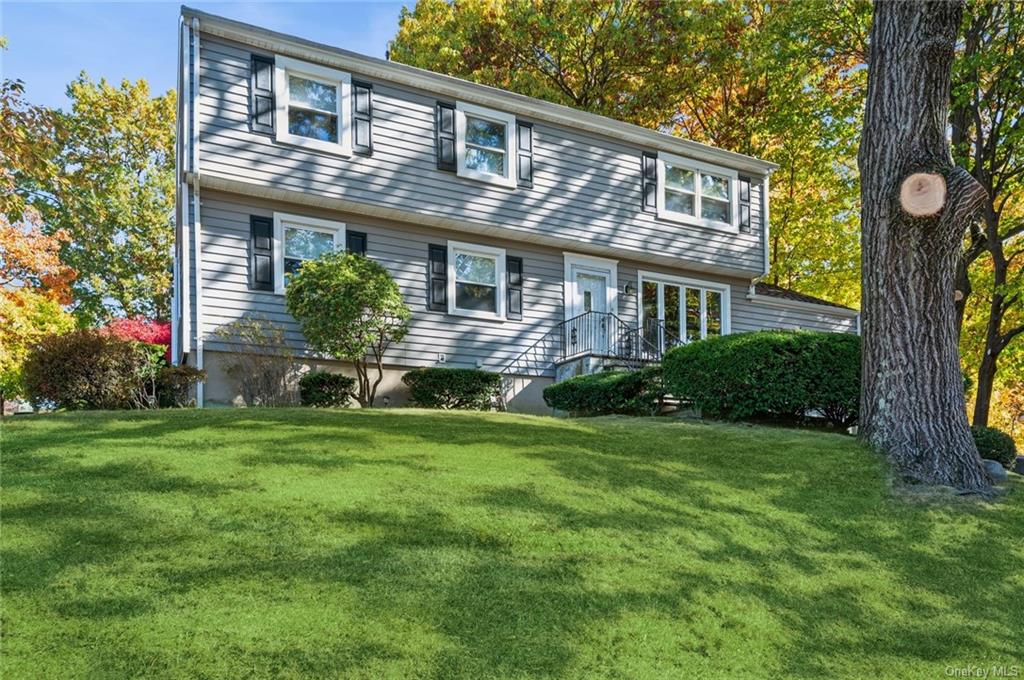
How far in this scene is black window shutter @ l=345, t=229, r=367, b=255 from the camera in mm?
13898

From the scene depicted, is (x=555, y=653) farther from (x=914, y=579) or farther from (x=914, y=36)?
(x=914, y=36)

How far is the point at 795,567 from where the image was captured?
5262 mm

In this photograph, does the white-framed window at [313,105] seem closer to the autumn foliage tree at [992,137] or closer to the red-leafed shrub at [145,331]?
the red-leafed shrub at [145,331]

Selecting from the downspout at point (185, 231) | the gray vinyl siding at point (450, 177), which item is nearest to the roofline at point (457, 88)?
the gray vinyl siding at point (450, 177)

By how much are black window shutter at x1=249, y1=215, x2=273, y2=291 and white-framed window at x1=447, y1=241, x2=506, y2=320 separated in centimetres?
340

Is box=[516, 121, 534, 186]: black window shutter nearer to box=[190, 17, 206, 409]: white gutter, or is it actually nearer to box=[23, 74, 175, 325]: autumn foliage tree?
box=[190, 17, 206, 409]: white gutter

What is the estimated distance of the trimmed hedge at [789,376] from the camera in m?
10.2

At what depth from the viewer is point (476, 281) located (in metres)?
15.3

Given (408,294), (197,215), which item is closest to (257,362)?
(197,215)

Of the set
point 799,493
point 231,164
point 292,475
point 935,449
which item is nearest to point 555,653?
point 292,475

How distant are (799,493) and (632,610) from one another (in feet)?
10.6

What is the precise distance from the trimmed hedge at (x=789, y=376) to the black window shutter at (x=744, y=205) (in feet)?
28.1

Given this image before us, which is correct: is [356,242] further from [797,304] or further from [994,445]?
[797,304]

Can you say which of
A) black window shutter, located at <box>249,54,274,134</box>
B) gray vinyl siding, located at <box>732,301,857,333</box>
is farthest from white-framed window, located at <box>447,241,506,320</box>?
gray vinyl siding, located at <box>732,301,857,333</box>
